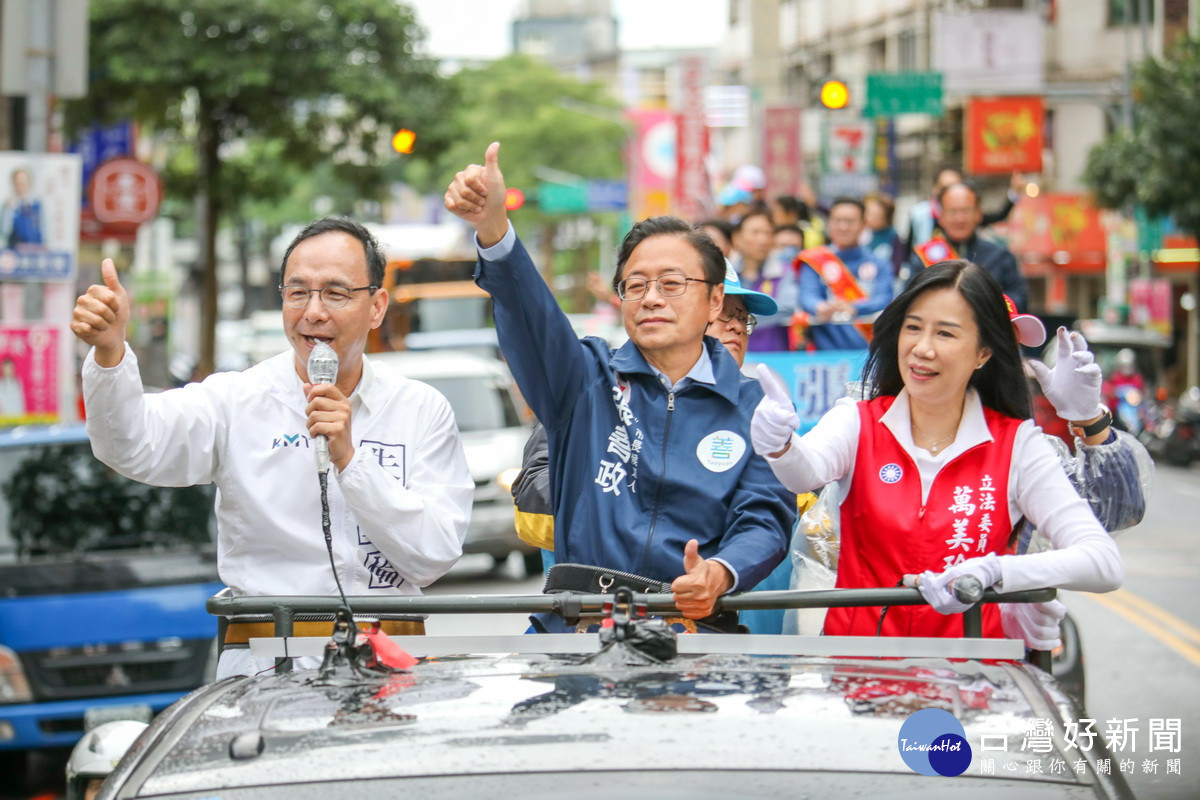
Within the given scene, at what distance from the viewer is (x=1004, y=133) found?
29.8 meters

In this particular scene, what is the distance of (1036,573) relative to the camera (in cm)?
294

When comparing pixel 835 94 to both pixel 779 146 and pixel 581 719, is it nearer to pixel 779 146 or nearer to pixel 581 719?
pixel 581 719

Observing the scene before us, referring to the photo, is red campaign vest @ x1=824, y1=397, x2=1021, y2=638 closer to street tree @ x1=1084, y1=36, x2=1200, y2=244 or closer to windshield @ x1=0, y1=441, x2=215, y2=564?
windshield @ x1=0, y1=441, x2=215, y2=564

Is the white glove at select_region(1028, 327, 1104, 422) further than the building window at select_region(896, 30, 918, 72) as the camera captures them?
No

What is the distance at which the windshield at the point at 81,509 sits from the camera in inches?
301

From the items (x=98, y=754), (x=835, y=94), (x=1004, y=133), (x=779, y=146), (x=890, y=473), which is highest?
(x=779, y=146)

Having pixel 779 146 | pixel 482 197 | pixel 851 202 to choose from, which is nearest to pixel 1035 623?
pixel 482 197

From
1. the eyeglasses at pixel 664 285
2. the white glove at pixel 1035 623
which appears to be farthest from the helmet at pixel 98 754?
the white glove at pixel 1035 623

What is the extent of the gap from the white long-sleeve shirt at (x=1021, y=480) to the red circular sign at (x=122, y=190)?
640 inches

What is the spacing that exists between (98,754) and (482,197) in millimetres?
1426

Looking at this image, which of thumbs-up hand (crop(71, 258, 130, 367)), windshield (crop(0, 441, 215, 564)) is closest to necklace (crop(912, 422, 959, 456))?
thumbs-up hand (crop(71, 258, 130, 367))

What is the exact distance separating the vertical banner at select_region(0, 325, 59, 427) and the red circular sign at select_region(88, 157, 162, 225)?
7.39 metres

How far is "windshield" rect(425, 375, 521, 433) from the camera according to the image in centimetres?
1327

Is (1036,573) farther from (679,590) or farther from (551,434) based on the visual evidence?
(551,434)
